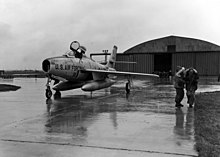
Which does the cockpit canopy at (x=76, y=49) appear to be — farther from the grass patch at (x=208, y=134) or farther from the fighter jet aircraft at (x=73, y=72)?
the grass patch at (x=208, y=134)

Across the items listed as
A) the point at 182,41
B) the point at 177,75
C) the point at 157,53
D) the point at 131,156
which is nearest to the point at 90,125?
the point at 131,156

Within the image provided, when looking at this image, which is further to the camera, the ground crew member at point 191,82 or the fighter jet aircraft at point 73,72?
the fighter jet aircraft at point 73,72

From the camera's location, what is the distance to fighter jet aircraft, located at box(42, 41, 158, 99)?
13.8 m

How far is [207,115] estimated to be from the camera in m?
8.17

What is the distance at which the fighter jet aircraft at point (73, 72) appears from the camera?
13828 mm

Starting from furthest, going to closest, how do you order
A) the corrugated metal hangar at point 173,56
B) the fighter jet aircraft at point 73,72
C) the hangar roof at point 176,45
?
the hangar roof at point 176,45 < the corrugated metal hangar at point 173,56 < the fighter jet aircraft at point 73,72

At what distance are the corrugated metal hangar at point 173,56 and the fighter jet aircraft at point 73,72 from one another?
3655 cm

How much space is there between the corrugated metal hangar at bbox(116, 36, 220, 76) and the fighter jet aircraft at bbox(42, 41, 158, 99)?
36.5 meters

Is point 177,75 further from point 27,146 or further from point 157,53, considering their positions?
point 157,53

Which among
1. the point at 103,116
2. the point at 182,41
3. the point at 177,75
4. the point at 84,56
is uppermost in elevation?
the point at 182,41

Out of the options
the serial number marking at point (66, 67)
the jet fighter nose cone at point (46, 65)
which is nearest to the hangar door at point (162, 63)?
the serial number marking at point (66, 67)

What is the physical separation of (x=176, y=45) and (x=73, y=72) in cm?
4561

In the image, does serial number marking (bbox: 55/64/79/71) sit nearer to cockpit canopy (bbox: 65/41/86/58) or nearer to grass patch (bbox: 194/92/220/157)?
cockpit canopy (bbox: 65/41/86/58)

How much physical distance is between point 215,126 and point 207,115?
1.67 meters
